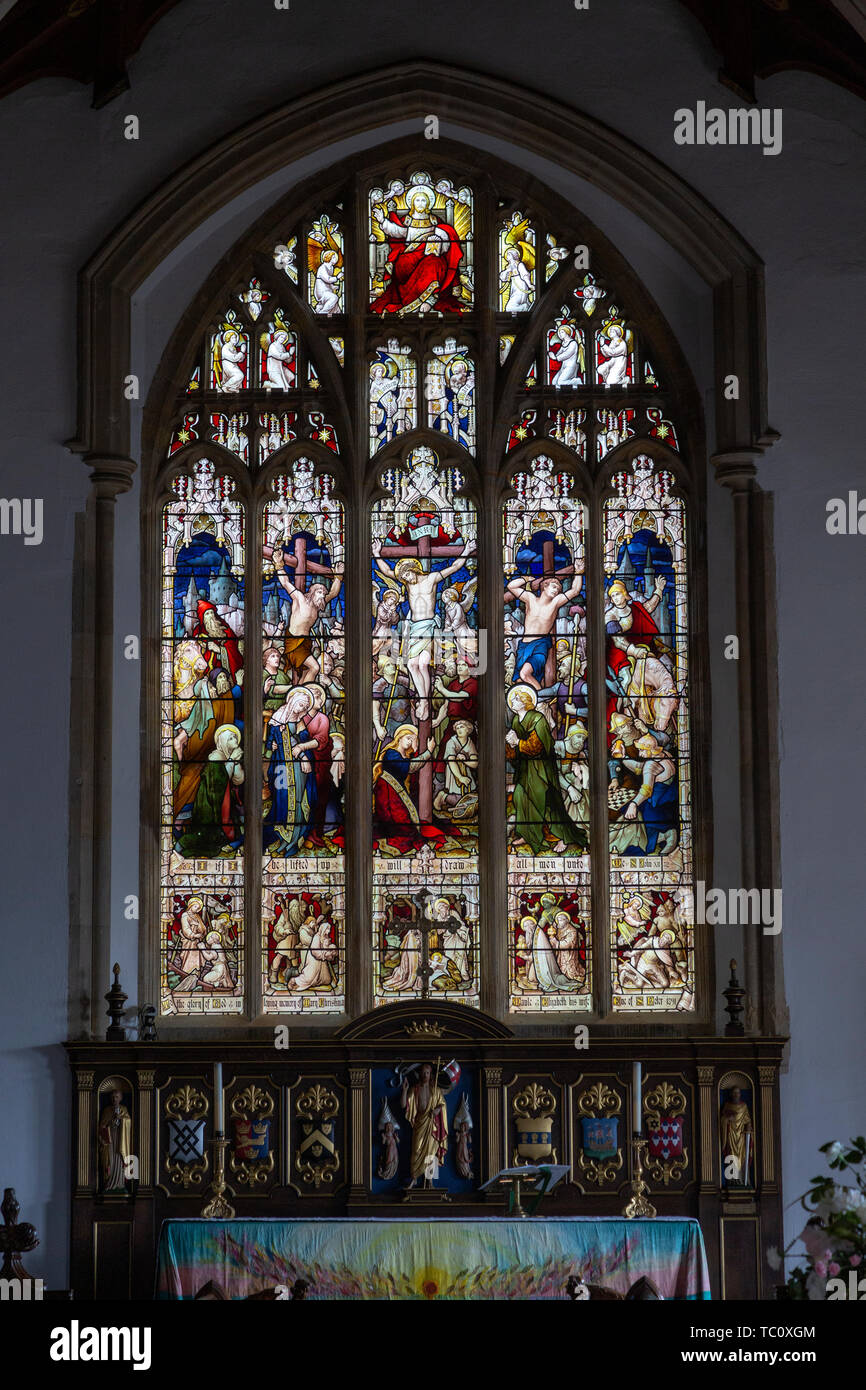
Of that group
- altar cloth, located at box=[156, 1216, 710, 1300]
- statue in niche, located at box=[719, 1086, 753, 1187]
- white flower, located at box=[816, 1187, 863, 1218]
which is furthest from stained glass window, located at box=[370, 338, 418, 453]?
white flower, located at box=[816, 1187, 863, 1218]

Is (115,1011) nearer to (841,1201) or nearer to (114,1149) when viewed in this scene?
(114,1149)

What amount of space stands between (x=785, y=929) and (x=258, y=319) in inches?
175

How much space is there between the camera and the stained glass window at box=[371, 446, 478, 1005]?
31.4 feet

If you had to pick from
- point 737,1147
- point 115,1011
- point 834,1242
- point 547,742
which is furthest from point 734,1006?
point 834,1242

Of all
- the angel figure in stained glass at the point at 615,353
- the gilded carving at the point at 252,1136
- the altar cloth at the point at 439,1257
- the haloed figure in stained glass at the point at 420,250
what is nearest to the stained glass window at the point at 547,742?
the angel figure in stained glass at the point at 615,353

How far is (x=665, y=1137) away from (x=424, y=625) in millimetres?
2979

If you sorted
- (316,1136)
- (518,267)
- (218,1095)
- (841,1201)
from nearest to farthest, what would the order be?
1. (841,1201)
2. (218,1095)
3. (316,1136)
4. (518,267)

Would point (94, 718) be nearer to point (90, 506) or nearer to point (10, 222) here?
point (90, 506)

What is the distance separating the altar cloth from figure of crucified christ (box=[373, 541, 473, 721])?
299 centimetres

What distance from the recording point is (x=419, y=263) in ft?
33.5

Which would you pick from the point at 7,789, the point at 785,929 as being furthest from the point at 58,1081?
the point at 785,929

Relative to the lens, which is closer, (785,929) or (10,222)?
(785,929)

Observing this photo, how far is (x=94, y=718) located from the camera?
9430mm

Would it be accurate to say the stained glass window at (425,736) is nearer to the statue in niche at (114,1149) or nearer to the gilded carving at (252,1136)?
the gilded carving at (252,1136)
